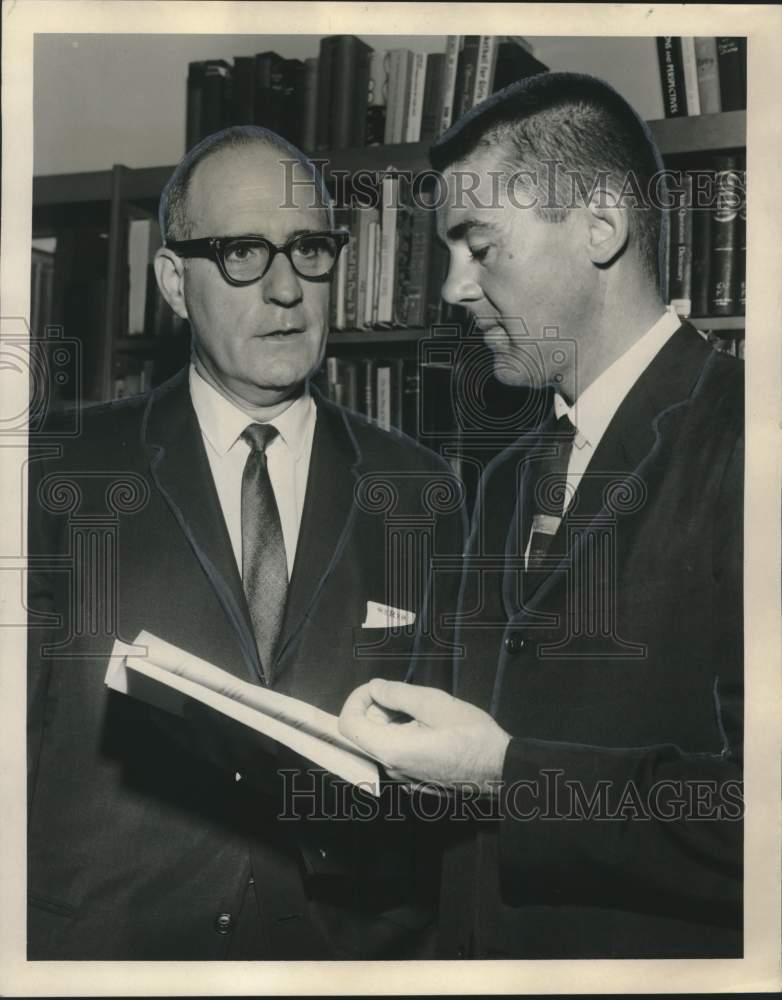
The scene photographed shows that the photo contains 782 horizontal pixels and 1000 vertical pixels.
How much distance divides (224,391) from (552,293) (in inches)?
22.0

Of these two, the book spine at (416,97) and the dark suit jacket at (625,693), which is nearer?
the dark suit jacket at (625,693)

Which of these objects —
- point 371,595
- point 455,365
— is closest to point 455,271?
point 455,365

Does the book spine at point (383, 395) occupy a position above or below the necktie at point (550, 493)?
above

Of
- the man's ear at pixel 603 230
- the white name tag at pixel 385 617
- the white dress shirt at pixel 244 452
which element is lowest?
the white name tag at pixel 385 617

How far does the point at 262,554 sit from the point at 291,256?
0.49m

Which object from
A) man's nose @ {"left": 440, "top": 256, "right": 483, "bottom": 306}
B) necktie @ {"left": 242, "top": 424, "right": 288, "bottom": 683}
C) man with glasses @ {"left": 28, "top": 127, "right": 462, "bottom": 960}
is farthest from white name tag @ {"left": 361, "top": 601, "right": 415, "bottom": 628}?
man's nose @ {"left": 440, "top": 256, "right": 483, "bottom": 306}

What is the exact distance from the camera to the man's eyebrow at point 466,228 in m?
1.71

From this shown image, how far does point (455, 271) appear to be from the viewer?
174cm

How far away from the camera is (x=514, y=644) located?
5.54ft

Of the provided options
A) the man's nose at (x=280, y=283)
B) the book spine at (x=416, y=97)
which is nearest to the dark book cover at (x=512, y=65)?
the book spine at (x=416, y=97)

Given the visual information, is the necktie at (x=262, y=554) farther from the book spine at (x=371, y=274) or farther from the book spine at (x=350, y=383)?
the book spine at (x=371, y=274)

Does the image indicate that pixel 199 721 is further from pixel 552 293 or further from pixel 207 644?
pixel 552 293

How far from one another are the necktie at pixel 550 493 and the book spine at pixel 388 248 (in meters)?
0.34

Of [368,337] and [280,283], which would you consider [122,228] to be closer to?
[280,283]
